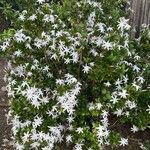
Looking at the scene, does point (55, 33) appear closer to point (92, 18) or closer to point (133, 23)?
point (92, 18)

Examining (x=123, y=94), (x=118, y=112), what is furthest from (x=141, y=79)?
(x=118, y=112)

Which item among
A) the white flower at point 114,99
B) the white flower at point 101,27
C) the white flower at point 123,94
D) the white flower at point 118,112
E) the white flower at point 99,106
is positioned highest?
the white flower at point 101,27

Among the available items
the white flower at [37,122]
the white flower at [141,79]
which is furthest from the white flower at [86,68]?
the white flower at [37,122]

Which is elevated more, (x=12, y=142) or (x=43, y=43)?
(x=43, y=43)

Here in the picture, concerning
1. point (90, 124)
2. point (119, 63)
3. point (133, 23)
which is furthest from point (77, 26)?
point (133, 23)

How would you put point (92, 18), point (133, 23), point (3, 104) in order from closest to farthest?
point (92, 18), point (3, 104), point (133, 23)

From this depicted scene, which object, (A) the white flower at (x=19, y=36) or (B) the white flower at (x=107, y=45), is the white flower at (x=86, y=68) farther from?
(A) the white flower at (x=19, y=36)

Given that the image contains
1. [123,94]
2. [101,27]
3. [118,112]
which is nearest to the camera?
[123,94]

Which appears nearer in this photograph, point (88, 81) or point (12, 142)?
point (88, 81)

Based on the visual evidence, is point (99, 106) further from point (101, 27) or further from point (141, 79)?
point (101, 27)
